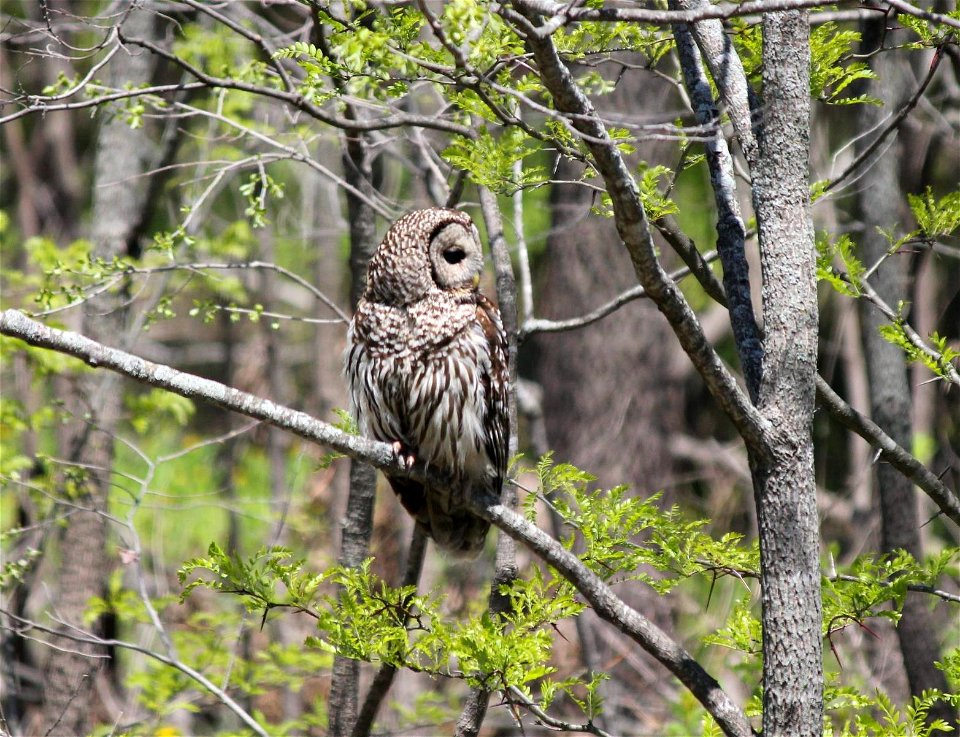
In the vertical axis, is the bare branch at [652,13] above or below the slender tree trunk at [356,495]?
above

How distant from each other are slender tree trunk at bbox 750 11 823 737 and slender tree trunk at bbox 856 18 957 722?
164 centimetres

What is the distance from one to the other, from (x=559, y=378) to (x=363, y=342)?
4.86 metres

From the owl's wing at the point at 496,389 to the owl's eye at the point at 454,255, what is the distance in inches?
6.7

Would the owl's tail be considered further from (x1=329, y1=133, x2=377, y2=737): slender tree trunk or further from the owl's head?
the owl's head

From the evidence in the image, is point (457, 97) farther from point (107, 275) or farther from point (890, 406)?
point (890, 406)

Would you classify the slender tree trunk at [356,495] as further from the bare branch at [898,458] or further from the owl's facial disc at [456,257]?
the bare branch at [898,458]

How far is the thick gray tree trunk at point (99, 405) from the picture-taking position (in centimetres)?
578

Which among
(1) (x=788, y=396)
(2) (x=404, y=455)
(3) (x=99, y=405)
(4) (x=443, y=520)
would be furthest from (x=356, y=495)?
(1) (x=788, y=396)

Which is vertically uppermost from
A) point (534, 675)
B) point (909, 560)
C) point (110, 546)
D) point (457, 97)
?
point (457, 97)


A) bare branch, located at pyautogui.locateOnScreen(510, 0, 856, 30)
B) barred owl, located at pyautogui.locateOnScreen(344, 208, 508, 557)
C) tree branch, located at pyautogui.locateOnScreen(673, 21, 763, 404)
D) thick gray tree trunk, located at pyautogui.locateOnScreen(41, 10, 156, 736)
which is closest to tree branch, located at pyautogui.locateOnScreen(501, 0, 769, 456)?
bare branch, located at pyautogui.locateOnScreen(510, 0, 856, 30)

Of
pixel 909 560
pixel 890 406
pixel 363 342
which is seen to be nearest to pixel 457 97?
pixel 363 342

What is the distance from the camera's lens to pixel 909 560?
3.55 m

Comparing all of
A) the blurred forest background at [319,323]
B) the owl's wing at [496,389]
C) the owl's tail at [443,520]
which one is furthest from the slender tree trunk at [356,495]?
Result: the owl's wing at [496,389]

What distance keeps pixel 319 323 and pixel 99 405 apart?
2187 millimetres
